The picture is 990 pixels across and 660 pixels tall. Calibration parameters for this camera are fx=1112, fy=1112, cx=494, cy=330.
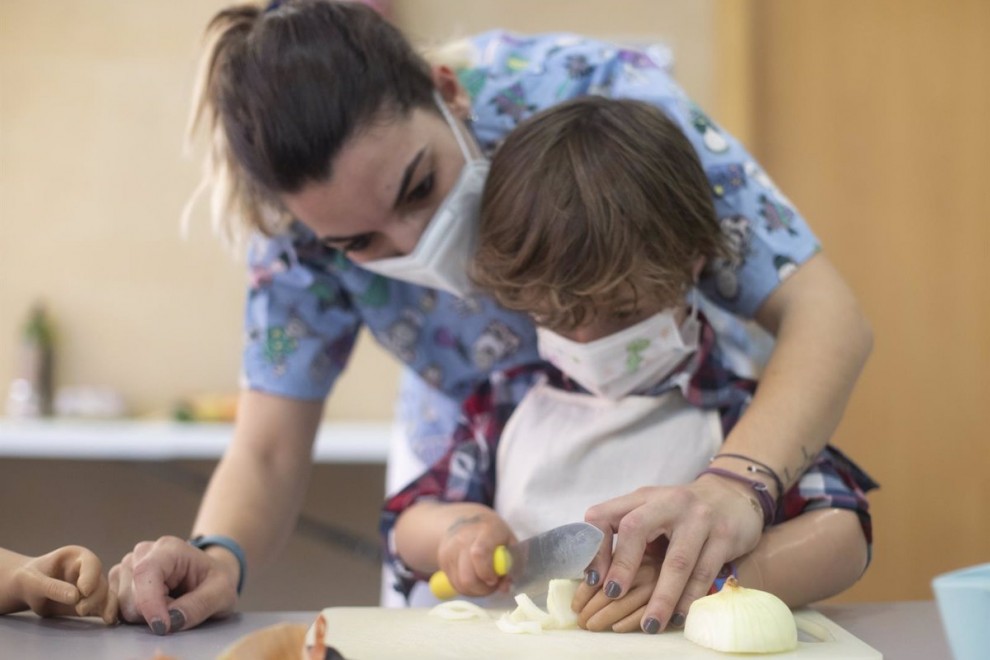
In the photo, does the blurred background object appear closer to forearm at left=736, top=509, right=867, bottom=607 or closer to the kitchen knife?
the kitchen knife

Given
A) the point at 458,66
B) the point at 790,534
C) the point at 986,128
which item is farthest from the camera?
the point at 986,128

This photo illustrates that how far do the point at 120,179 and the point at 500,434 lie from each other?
2093 mm

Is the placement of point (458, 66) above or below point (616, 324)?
above

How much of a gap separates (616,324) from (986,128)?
211 centimetres

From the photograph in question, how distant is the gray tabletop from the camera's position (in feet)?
2.46

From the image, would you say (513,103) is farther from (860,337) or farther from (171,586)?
(171,586)

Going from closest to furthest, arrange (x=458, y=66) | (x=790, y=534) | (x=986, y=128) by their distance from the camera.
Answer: (x=790, y=534) → (x=458, y=66) → (x=986, y=128)

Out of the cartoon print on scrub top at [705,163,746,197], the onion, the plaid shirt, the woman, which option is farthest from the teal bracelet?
the cartoon print on scrub top at [705,163,746,197]

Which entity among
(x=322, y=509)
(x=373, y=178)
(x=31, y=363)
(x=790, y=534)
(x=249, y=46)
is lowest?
(x=322, y=509)

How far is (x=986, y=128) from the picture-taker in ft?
8.93

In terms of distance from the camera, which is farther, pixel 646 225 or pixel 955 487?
pixel 955 487

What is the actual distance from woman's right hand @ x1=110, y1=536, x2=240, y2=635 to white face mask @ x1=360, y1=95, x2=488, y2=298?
333mm

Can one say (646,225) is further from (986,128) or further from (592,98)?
(986,128)

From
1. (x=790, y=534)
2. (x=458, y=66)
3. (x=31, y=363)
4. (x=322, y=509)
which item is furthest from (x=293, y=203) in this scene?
(x=31, y=363)
